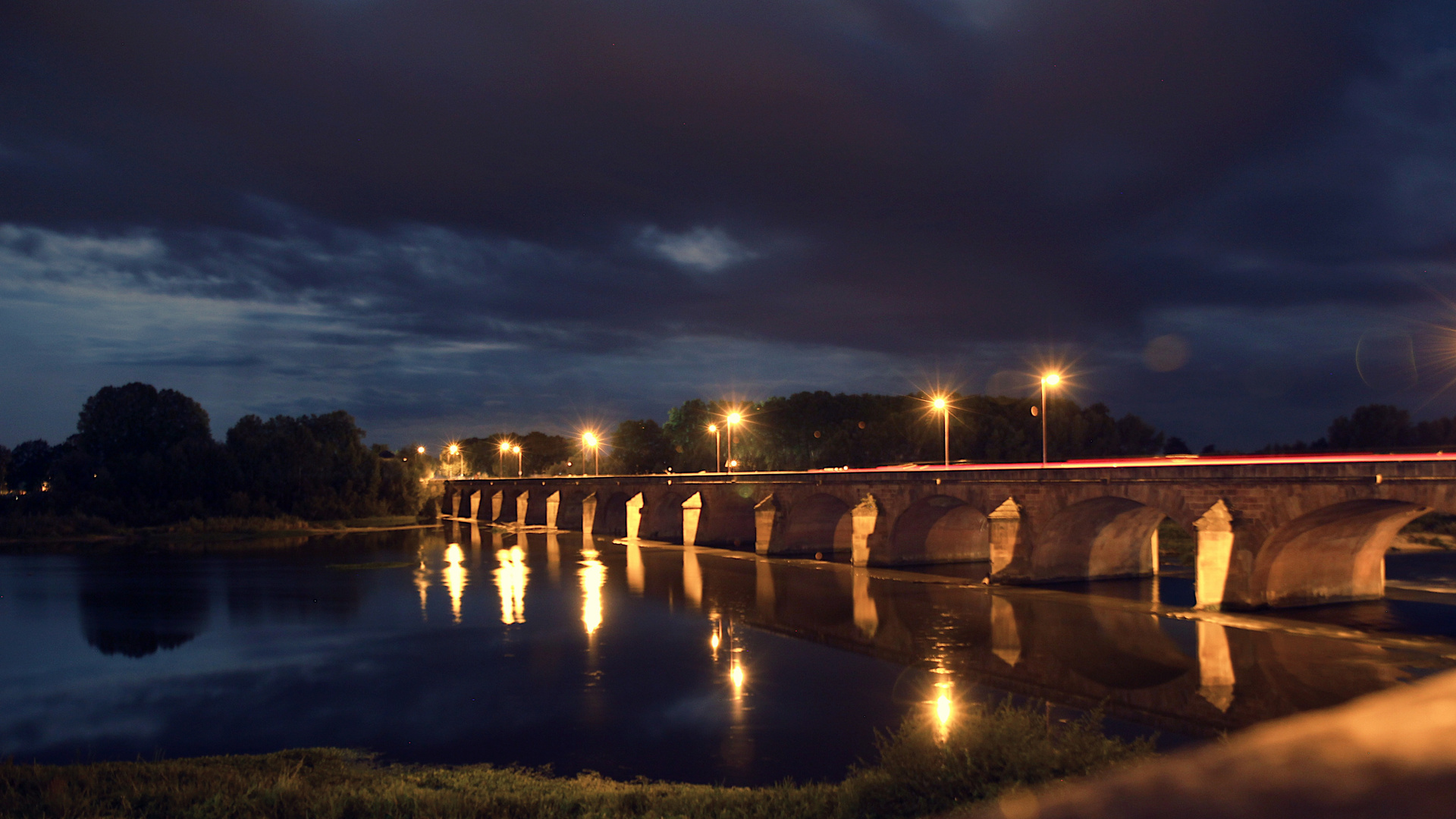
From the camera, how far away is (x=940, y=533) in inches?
2383

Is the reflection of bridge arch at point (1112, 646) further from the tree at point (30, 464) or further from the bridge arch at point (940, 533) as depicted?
the tree at point (30, 464)

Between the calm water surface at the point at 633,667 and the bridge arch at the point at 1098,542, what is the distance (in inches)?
73.0

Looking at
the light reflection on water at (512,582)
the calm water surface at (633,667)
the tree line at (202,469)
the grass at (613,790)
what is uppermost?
the tree line at (202,469)

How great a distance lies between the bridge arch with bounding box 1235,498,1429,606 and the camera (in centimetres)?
3609

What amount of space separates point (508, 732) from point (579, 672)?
7.02 metres

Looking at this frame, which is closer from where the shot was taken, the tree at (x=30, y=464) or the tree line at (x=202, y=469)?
the tree line at (x=202, y=469)

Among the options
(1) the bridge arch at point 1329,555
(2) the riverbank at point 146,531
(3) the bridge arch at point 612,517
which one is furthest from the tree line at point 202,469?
(1) the bridge arch at point 1329,555

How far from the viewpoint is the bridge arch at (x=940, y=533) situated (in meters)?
58.2

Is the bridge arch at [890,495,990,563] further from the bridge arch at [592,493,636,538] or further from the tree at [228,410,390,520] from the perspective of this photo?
the tree at [228,410,390,520]

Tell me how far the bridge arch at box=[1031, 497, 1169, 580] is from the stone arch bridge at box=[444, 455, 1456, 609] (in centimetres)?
9

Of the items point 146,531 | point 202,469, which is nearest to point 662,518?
point 146,531

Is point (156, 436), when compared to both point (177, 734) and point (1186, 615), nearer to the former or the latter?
point (177, 734)

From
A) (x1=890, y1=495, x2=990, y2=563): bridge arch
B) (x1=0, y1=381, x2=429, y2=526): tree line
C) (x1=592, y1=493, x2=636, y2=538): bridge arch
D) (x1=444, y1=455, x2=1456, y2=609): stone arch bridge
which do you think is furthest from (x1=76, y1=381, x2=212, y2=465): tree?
(x1=890, y1=495, x2=990, y2=563): bridge arch

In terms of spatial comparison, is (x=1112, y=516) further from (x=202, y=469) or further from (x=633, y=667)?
(x=202, y=469)
